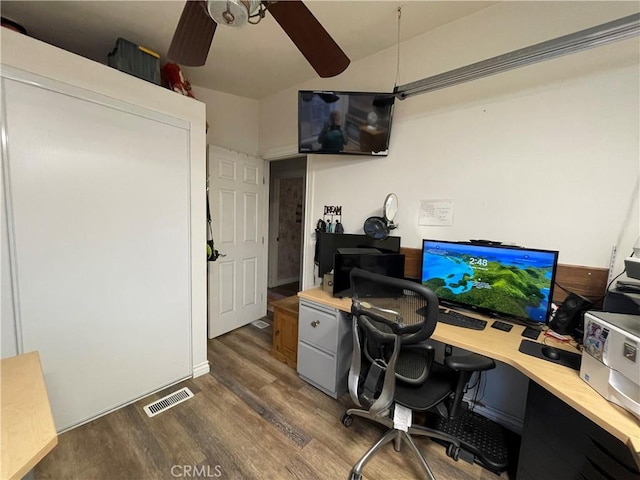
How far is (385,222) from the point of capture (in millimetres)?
2174

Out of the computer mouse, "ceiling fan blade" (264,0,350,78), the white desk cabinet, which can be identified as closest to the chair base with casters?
the white desk cabinet

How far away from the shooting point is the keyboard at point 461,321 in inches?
61.3

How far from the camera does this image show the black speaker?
1.38 m

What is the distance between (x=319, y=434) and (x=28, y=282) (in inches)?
76.6

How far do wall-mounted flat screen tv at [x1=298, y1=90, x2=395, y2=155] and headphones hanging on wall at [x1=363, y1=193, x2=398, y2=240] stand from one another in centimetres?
43

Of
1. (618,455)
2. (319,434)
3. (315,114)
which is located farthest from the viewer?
(315,114)

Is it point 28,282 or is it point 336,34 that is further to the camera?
point 336,34

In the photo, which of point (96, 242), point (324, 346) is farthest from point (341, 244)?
point (96, 242)

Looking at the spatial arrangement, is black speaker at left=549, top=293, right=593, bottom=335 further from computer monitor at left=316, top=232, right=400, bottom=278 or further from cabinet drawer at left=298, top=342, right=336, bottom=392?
cabinet drawer at left=298, top=342, right=336, bottom=392

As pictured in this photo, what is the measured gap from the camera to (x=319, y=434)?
1.65m

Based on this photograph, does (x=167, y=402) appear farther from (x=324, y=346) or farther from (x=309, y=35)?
(x=309, y=35)

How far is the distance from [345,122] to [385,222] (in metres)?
0.93

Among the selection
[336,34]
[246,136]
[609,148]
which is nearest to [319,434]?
[609,148]

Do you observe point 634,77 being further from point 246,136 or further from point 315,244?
point 246,136
